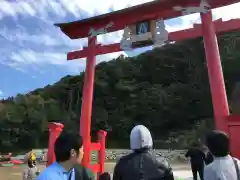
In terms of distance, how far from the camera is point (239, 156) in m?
5.39

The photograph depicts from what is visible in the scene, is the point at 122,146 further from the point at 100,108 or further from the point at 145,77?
the point at 145,77

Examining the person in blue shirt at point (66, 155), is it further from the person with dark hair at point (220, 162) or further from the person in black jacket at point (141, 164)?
the person with dark hair at point (220, 162)

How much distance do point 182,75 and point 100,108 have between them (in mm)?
8737

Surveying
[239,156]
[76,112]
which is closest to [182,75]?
[76,112]

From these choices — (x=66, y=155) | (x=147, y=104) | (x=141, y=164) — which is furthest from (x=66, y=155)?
(x=147, y=104)

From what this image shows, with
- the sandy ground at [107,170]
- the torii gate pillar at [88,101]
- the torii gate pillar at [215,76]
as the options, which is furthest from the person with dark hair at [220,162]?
the sandy ground at [107,170]

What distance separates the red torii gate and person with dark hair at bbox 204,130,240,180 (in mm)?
3822

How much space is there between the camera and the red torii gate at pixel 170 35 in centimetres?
629

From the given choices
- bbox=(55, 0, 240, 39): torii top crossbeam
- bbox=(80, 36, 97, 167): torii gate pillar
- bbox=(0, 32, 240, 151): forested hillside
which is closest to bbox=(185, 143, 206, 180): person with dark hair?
bbox=(80, 36, 97, 167): torii gate pillar

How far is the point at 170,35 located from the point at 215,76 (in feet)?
6.18

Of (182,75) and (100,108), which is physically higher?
(182,75)

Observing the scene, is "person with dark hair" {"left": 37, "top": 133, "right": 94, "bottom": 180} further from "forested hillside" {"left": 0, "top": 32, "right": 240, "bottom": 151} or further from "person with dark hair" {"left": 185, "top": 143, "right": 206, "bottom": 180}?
"forested hillside" {"left": 0, "top": 32, "right": 240, "bottom": 151}

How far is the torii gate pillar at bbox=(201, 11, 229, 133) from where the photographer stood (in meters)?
6.00

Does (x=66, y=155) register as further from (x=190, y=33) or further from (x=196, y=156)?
(x=190, y=33)
